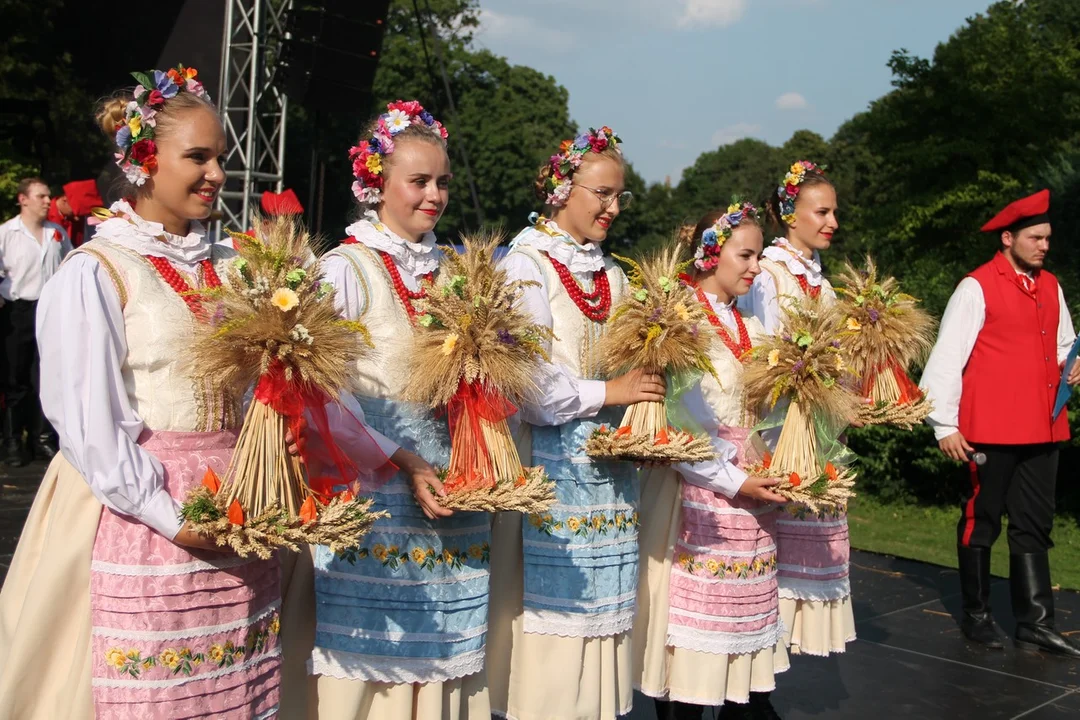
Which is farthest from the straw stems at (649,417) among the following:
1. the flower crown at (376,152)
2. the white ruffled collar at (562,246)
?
the flower crown at (376,152)

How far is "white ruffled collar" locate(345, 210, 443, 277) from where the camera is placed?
3.21 metres

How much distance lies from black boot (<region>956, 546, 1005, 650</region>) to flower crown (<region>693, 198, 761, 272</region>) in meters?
2.45

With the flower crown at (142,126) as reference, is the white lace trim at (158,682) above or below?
below

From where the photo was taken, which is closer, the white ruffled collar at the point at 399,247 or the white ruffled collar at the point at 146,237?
the white ruffled collar at the point at 146,237

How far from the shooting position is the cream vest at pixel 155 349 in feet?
8.40

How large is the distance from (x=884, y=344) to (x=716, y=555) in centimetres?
128

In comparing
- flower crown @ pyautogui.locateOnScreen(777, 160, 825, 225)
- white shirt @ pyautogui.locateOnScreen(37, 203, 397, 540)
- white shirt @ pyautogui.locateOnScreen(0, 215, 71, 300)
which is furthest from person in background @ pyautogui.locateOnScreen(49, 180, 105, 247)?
white shirt @ pyautogui.locateOnScreen(37, 203, 397, 540)

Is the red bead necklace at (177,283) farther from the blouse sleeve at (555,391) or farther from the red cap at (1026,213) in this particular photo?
the red cap at (1026,213)

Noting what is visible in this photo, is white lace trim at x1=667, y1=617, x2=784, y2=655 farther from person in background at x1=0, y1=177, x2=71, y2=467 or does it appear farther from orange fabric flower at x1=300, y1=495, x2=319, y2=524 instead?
person in background at x1=0, y1=177, x2=71, y2=467

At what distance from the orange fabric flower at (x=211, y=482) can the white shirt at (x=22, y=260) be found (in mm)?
6596

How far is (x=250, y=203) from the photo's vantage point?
11875 millimetres

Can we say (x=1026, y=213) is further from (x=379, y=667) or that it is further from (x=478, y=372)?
(x=379, y=667)

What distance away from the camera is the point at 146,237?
268 cm

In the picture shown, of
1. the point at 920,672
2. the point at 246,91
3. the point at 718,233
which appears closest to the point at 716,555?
the point at 718,233
